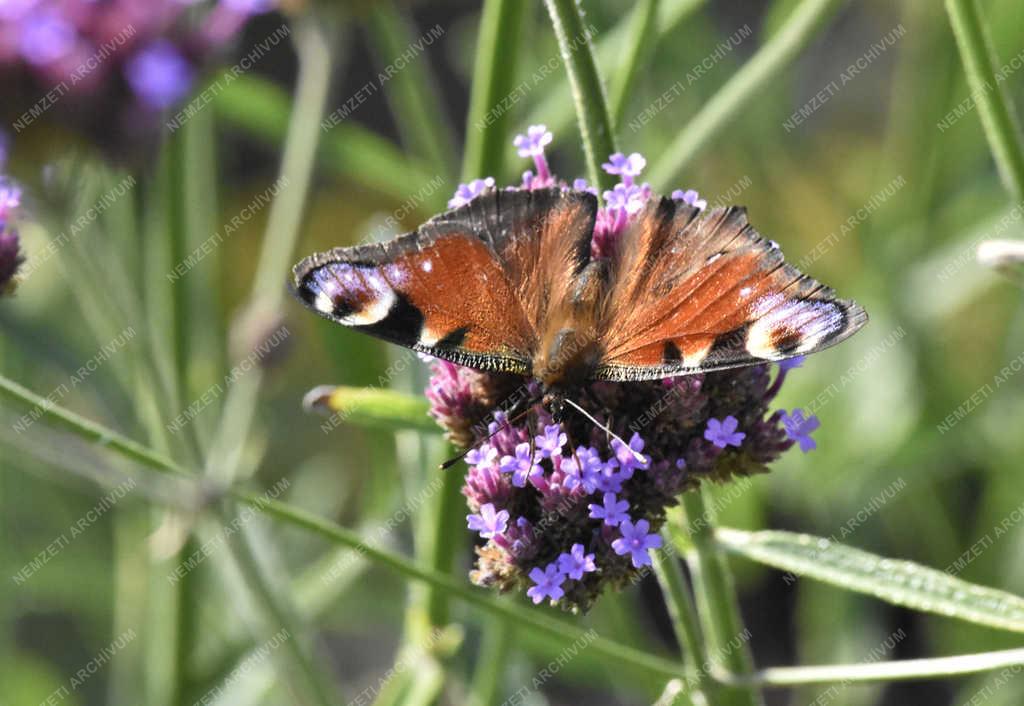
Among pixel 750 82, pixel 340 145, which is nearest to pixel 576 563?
pixel 750 82

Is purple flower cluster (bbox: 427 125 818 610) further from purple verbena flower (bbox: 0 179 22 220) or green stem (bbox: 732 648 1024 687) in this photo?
purple verbena flower (bbox: 0 179 22 220)

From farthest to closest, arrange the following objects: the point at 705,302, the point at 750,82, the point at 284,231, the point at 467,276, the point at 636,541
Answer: the point at 284,231, the point at 750,82, the point at 467,276, the point at 705,302, the point at 636,541

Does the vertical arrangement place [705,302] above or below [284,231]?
below

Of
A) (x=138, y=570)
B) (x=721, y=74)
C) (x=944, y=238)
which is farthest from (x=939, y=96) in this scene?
(x=138, y=570)

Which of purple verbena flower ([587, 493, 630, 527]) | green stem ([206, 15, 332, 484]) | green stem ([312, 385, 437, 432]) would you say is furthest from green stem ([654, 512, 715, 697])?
green stem ([206, 15, 332, 484])

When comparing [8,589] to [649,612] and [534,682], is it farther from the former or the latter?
[649,612]

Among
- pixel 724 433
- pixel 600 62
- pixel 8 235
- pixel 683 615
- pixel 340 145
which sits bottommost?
pixel 683 615

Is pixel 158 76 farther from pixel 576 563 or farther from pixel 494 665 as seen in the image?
pixel 494 665
